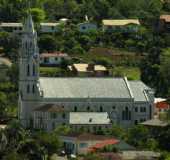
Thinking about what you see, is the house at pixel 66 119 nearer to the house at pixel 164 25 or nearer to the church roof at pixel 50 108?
the church roof at pixel 50 108

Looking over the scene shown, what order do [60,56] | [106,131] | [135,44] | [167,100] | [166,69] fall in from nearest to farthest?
1. [106,131]
2. [167,100]
3. [166,69]
4. [60,56]
5. [135,44]

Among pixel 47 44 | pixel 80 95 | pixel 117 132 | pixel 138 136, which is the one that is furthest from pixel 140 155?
pixel 47 44

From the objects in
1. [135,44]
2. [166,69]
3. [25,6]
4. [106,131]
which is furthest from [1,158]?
[25,6]

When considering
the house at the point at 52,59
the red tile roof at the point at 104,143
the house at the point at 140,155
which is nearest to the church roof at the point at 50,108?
the red tile roof at the point at 104,143

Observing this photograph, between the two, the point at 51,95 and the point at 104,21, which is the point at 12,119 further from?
the point at 104,21

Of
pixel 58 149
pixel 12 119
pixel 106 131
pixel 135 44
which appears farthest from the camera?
pixel 135 44
